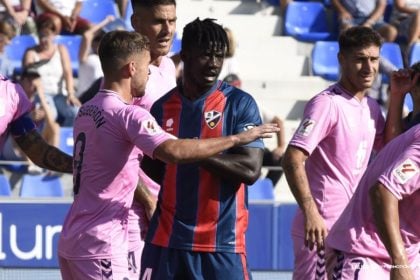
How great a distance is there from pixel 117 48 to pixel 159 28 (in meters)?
1.00

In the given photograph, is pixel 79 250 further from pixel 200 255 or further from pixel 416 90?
pixel 416 90

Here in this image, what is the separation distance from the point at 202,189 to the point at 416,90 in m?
1.55

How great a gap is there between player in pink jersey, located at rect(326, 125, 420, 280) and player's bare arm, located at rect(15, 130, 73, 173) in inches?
59.9

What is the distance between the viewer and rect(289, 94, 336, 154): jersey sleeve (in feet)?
21.5

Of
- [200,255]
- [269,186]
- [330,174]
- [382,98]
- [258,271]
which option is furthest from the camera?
[382,98]

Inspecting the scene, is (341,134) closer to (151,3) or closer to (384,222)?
(151,3)

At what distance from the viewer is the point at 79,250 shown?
5.79 metres

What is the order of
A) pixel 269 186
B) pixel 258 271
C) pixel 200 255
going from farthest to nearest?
pixel 269 186 → pixel 258 271 → pixel 200 255

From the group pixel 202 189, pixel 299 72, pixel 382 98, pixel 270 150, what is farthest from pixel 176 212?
pixel 299 72

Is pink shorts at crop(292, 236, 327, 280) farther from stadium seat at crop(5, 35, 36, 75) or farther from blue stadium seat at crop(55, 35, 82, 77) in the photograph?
blue stadium seat at crop(55, 35, 82, 77)

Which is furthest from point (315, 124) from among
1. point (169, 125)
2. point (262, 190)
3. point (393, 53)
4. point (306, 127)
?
point (393, 53)

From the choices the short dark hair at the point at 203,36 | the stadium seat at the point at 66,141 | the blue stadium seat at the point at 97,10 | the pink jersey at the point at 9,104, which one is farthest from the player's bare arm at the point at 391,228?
the blue stadium seat at the point at 97,10

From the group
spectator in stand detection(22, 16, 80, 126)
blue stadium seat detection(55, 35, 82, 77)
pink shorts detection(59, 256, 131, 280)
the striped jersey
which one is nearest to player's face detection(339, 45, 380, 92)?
the striped jersey

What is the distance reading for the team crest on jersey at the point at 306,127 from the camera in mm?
6554
